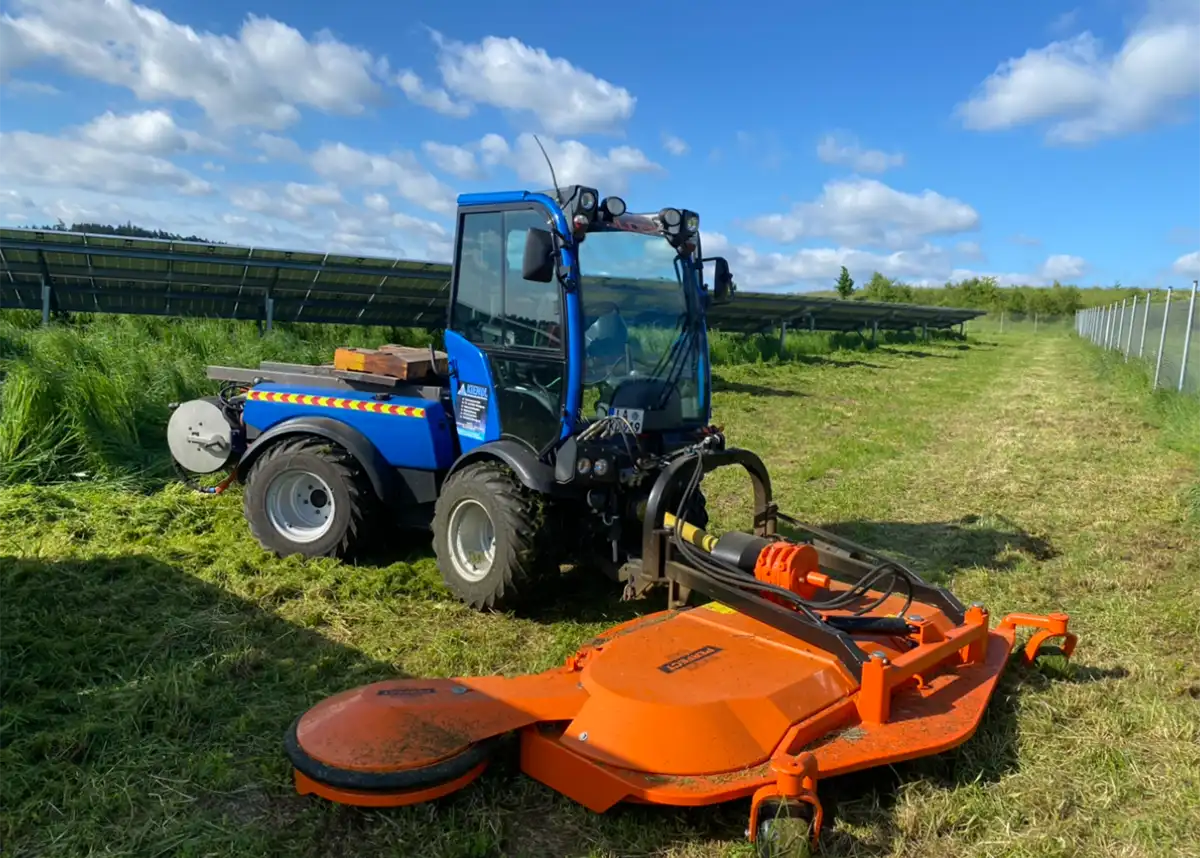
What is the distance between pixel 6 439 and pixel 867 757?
271 inches

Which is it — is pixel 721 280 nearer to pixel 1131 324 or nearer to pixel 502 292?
pixel 502 292

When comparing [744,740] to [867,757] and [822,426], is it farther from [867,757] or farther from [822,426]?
[822,426]

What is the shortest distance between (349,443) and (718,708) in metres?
3.32

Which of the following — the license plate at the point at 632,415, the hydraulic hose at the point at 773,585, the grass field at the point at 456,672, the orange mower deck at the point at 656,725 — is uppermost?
the license plate at the point at 632,415

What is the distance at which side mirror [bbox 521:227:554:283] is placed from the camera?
438 centimetres

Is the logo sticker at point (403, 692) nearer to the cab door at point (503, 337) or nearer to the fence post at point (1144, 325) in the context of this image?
the cab door at point (503, 337)

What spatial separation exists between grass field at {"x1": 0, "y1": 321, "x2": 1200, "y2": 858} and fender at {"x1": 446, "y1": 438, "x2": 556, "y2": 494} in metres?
0.79

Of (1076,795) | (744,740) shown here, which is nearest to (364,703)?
(744,740)

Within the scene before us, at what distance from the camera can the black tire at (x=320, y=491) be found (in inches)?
215

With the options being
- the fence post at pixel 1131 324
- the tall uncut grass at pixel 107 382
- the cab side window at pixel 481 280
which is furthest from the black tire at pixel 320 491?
the fence post at pixel 1131 324

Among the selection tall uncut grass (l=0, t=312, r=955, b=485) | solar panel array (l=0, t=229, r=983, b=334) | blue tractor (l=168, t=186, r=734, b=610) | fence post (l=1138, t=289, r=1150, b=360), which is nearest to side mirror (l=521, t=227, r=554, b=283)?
blue tractor (l=168, t=186, r=734, b=610)

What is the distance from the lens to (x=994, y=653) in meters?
3.98

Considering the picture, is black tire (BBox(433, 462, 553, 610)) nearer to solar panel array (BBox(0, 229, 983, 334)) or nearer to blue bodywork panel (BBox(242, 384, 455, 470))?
blue bodywork panel (BBox(242, 384, 455, 470))

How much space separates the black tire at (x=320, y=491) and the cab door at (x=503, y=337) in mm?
716
